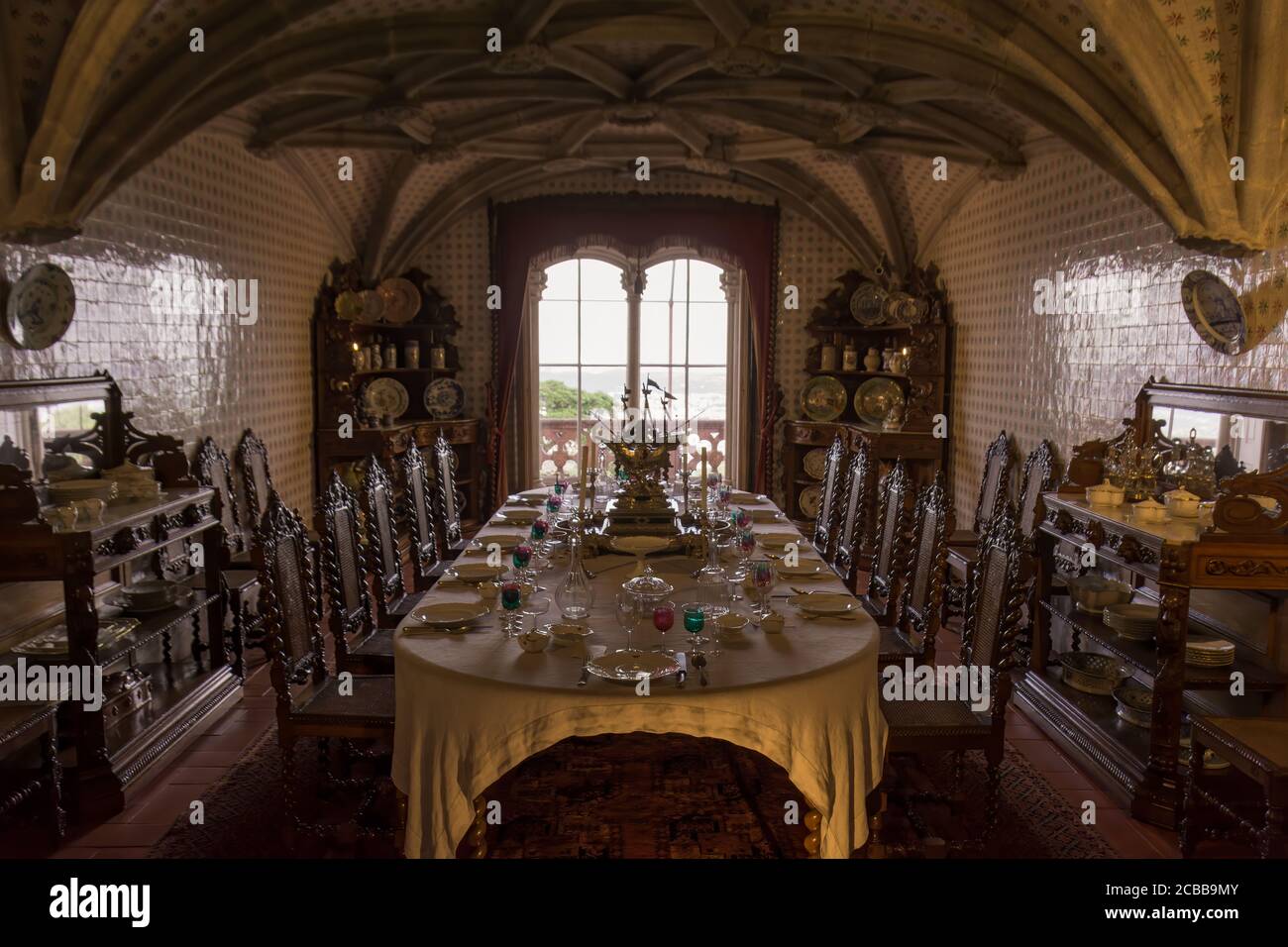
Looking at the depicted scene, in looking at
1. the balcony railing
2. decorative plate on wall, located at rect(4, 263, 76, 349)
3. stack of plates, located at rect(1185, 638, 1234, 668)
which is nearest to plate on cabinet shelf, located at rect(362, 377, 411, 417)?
the balcony railing

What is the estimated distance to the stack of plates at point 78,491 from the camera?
4641mm

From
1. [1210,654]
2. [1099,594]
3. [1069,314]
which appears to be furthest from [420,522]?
[1069,314]

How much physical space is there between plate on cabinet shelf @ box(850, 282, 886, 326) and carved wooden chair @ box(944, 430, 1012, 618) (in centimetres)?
242

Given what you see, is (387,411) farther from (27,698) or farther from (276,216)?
(27,698)

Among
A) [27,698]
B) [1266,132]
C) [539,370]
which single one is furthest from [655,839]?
[539,370]

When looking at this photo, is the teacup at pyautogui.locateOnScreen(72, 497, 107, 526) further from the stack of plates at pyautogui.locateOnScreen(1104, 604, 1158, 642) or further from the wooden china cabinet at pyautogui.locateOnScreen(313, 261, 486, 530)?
the stack of plates at pyautogui.locateOnScreen(1104, 604, 1158, 642)

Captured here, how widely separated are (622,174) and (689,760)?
7151 millimetres

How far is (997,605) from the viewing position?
12.5 ft

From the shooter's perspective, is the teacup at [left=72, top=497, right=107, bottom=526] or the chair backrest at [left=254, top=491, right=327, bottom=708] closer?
the chair backrest at [left=254, top=491, right=327, bottom=708]

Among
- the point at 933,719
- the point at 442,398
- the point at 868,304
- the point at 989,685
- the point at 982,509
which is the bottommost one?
the point at 933,719

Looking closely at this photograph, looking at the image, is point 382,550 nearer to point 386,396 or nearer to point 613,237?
point 386,396

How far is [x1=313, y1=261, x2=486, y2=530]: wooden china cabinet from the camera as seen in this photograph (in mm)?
8891

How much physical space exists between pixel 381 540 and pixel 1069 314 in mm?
4815

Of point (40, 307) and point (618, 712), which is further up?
point (40, 307)
